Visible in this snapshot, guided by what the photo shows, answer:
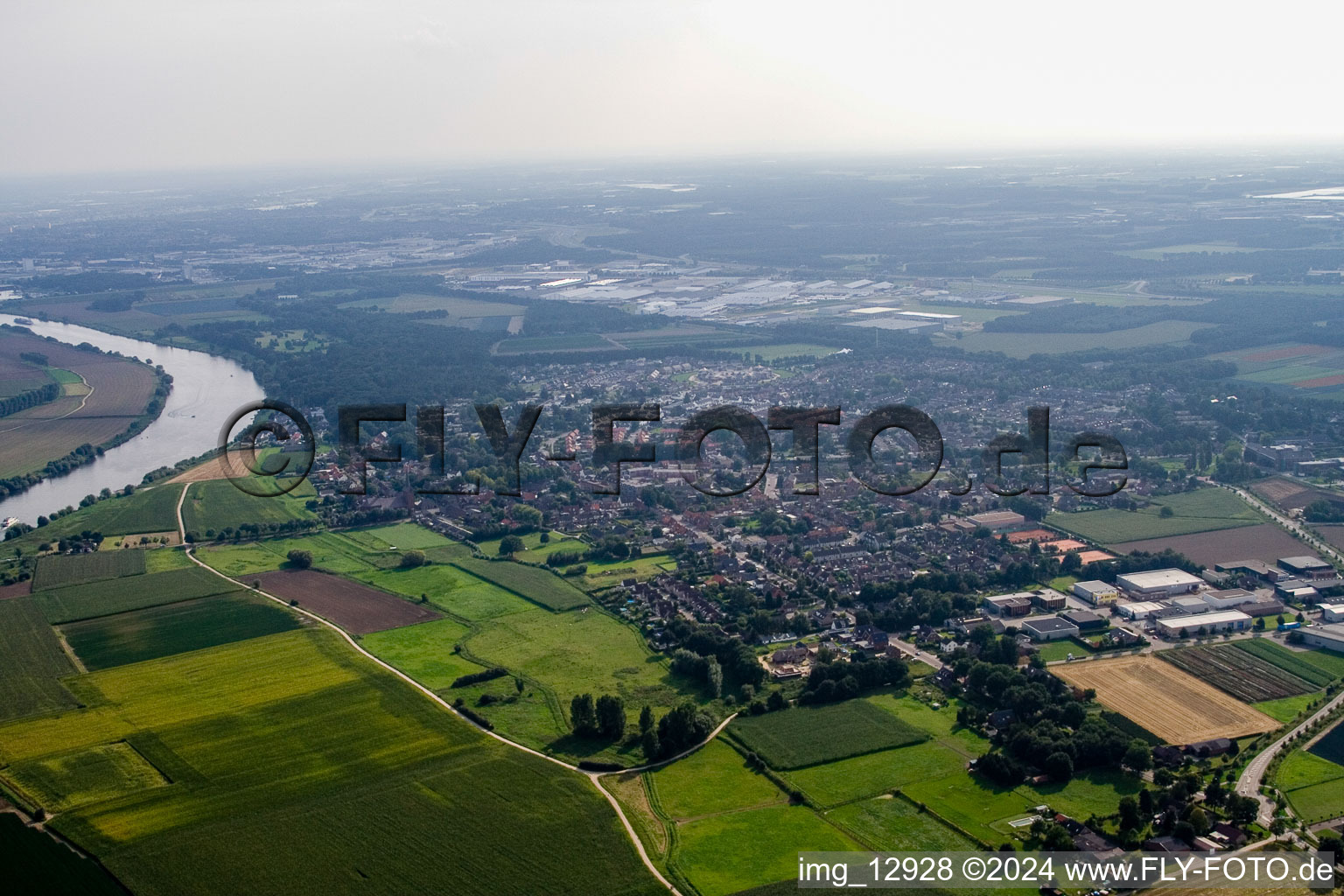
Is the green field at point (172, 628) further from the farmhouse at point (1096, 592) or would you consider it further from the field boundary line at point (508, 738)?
the farmhouse at point (1096, 592)

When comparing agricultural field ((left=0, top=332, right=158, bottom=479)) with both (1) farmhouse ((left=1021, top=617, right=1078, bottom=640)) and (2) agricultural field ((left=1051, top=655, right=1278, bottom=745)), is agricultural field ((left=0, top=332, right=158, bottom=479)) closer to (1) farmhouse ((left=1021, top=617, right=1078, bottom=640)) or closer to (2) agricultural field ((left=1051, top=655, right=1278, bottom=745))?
(1) farmhouse ((left=1021, top=617, right=1078, bottom=640))

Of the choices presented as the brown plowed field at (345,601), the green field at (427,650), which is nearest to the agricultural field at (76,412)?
the brown plowed field at (345,601)

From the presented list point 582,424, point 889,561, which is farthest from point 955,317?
point 889,561

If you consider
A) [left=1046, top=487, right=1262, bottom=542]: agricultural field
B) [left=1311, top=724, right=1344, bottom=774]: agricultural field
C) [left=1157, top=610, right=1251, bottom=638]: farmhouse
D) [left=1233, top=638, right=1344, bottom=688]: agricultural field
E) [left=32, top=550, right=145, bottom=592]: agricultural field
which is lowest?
[left=1311, top=724, right=1344, bottom=774]: agricultural field

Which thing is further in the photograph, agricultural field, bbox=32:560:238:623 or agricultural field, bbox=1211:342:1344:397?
agricultural field, bbox=1211:342:1344:397

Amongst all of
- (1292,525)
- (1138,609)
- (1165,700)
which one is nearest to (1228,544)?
(1292,525)

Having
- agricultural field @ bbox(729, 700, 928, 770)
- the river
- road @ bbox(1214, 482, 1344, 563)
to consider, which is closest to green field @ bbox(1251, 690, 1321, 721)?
agricultural field @ bbox(729, 700, 928, 770)
